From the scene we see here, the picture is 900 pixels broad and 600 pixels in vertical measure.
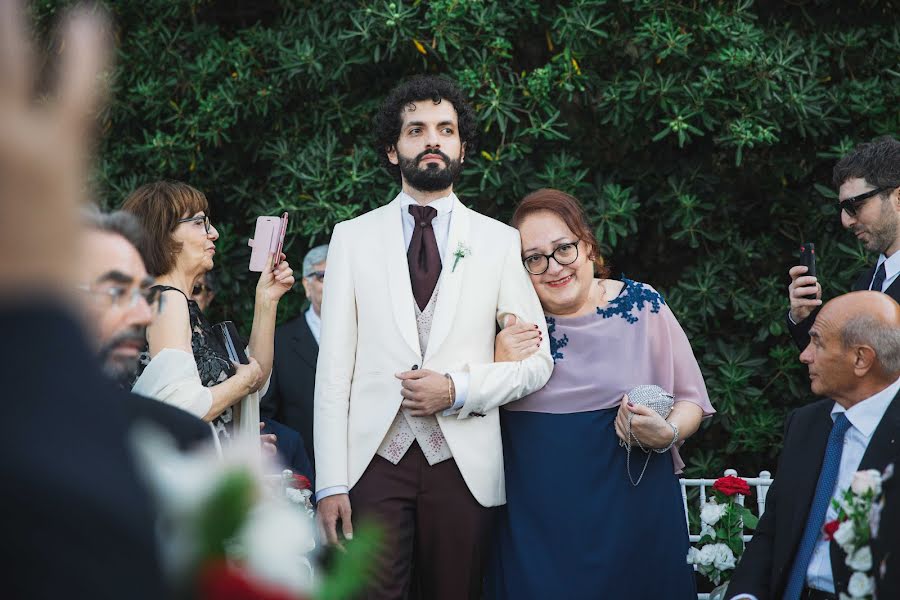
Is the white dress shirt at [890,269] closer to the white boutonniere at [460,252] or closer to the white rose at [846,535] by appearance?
the white boutonniere at [460,252]

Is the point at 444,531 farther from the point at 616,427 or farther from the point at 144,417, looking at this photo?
the point at 144,417

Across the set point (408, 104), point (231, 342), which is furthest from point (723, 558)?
point (408, 104)

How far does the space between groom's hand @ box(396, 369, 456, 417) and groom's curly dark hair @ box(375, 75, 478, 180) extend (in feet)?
3.58

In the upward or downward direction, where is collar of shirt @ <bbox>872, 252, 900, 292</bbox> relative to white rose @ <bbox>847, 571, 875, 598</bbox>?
upward

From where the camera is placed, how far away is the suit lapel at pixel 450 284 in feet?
12.4

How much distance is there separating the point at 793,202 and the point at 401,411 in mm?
3155

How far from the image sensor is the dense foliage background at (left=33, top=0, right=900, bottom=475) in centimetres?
546

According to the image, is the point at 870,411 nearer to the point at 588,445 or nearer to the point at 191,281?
the point at 588,445

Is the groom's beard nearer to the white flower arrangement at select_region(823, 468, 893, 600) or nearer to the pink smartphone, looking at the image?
the pink smartphone

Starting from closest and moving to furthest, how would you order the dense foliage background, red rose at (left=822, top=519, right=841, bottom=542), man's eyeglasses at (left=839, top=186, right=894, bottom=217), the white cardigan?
red rose at (left=822, top=519, right=841, bottom=542), the white cardigan, man's eyeglasses at (left=839, top=186, right=894, bottom=217), the dense foliage background

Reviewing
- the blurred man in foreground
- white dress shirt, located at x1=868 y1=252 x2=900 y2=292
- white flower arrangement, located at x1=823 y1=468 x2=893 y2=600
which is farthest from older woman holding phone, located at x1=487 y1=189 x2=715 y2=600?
the blurred man in foreground

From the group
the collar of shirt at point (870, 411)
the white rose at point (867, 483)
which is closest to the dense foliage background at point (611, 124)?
the collar of shirt at point (870, 411)

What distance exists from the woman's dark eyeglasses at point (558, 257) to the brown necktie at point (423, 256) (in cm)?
43

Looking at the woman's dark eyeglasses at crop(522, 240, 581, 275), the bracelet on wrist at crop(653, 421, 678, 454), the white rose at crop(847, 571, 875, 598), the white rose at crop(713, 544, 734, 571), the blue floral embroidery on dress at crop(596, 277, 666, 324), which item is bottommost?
the white rose at crop(713, 544, 734, 571)
